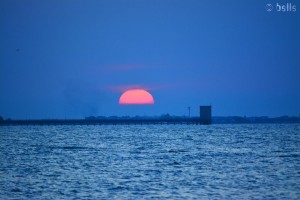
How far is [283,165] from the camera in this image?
182 feet

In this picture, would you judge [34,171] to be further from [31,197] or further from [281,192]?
[281,192]

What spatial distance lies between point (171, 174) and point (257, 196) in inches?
504

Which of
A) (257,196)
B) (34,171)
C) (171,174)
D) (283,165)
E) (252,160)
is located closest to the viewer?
(257,196)

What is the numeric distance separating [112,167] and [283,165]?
15749 mm

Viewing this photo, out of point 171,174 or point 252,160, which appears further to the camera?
point 252,160

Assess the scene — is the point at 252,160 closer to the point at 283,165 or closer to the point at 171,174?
the point at 283,165

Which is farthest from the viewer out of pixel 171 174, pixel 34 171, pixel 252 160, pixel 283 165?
pixel 252 160

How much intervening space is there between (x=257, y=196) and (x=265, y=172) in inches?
531

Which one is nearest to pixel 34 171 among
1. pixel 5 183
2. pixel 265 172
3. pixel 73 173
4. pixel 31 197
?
pixel 73 173

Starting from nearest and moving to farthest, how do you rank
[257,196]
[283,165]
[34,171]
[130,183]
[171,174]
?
[257,196]
[130,183]
[171,174]
[34,171]
[283,165]

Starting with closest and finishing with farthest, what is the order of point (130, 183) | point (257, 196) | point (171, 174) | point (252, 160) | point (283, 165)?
1. point (257, 196)
2. point (130, 183)
3. point (171, 174)
4. point (283, 165)
5. point (252, 160)

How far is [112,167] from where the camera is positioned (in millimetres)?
54406

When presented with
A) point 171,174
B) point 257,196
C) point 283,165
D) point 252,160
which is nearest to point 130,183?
point 171,174

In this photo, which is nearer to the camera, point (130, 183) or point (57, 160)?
point (130, 183)
